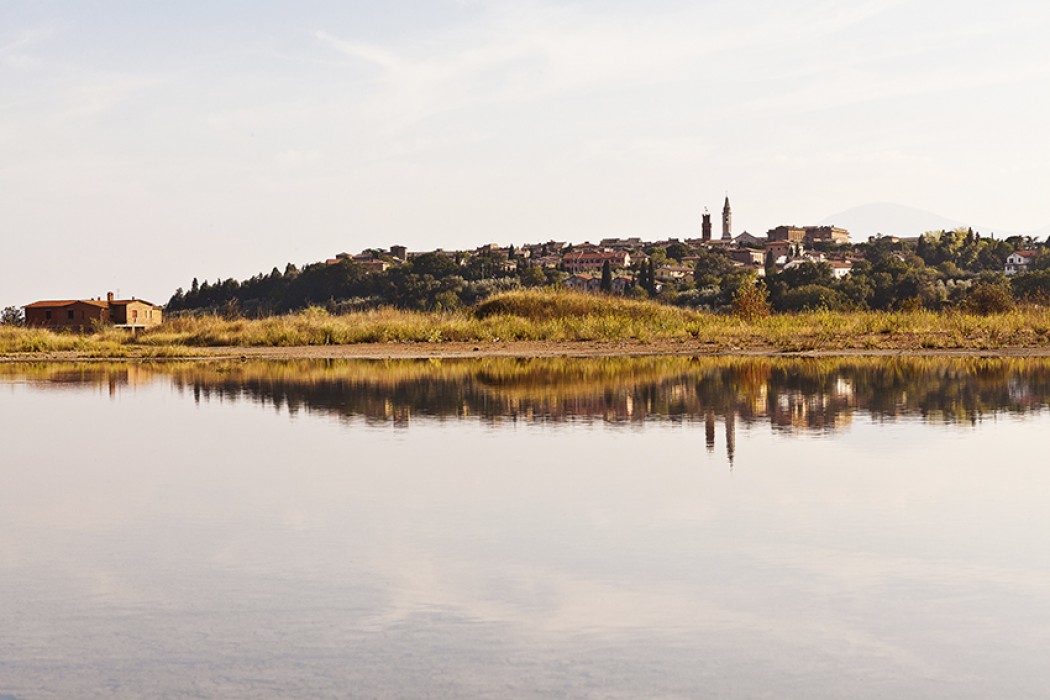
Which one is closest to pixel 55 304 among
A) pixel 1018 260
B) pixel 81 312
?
pixel 81 312

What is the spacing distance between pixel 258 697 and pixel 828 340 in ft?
110

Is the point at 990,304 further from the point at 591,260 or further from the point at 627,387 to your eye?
the point at 591,260

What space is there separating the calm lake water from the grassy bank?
2177 cm

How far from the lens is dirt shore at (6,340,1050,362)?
106 ft

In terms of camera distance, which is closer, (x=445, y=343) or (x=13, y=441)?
(x=13, y=441)

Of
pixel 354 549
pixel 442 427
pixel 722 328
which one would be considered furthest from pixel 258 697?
pixel 722 328

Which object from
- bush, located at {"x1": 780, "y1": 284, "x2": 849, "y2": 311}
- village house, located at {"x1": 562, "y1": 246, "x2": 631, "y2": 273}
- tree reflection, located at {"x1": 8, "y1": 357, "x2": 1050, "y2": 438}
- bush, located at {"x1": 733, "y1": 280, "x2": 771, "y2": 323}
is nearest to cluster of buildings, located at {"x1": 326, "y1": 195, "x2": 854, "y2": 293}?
village house, located at {"x1": 562, "y1": 246, "x2": 631, "y2": 273}

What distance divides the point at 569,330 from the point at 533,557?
33603mm

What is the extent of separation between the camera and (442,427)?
15.2 m

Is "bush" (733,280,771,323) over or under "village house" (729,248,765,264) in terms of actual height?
under

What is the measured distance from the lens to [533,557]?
767 cm

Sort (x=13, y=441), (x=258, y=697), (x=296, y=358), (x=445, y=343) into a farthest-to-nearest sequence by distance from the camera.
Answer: (x=445, y=343) → (x=296, y=358) → (x=13, y=441) → (x=258, y=697)

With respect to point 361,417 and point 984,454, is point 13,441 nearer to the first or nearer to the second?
point 361,417

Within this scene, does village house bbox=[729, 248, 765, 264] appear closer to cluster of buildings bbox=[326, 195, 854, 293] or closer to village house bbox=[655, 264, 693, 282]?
cluster of buildings bbox=[326, 195, 854, 293]
